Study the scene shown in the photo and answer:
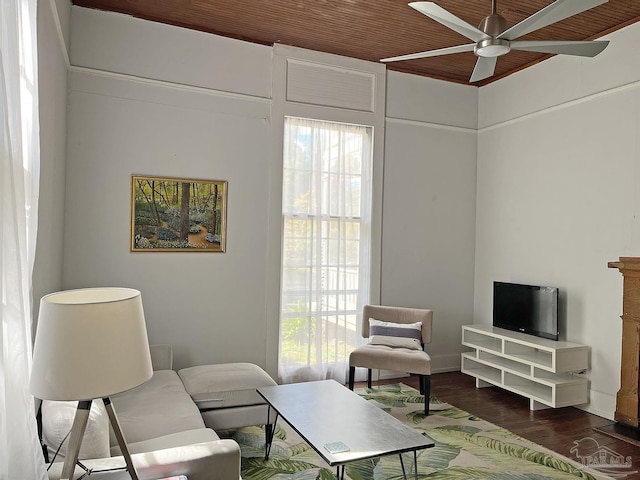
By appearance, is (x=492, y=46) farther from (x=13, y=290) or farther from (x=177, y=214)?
(x=177, y=214)

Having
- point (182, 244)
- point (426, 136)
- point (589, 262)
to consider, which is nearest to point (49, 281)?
point (182, 244)

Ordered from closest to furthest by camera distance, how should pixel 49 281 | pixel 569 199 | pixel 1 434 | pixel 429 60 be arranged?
1. pixel 1 434
2. pixel 49 281
3. pixel 569 199
4. pixel 429 60

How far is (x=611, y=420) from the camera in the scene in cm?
393

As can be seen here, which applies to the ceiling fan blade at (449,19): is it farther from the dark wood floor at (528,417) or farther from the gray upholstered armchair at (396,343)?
the dark wood floor at (528,417)

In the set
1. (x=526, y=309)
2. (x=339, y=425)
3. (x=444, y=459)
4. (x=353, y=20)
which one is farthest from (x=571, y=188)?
(x=339, y=425)

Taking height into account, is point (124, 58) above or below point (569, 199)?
above

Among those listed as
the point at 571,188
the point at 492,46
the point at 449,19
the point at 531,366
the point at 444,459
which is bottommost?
the point at 444,459

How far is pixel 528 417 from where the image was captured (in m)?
3.97

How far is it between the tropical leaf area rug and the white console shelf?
667mm

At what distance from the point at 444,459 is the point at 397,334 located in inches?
54.1

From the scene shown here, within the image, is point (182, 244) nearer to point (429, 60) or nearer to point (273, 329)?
point (273, 329)

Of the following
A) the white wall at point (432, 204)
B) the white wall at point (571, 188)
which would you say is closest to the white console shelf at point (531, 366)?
the white wall at point (571, 188)

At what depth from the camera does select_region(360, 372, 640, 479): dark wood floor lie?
345 cm

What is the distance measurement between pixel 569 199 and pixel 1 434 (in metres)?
4.49
